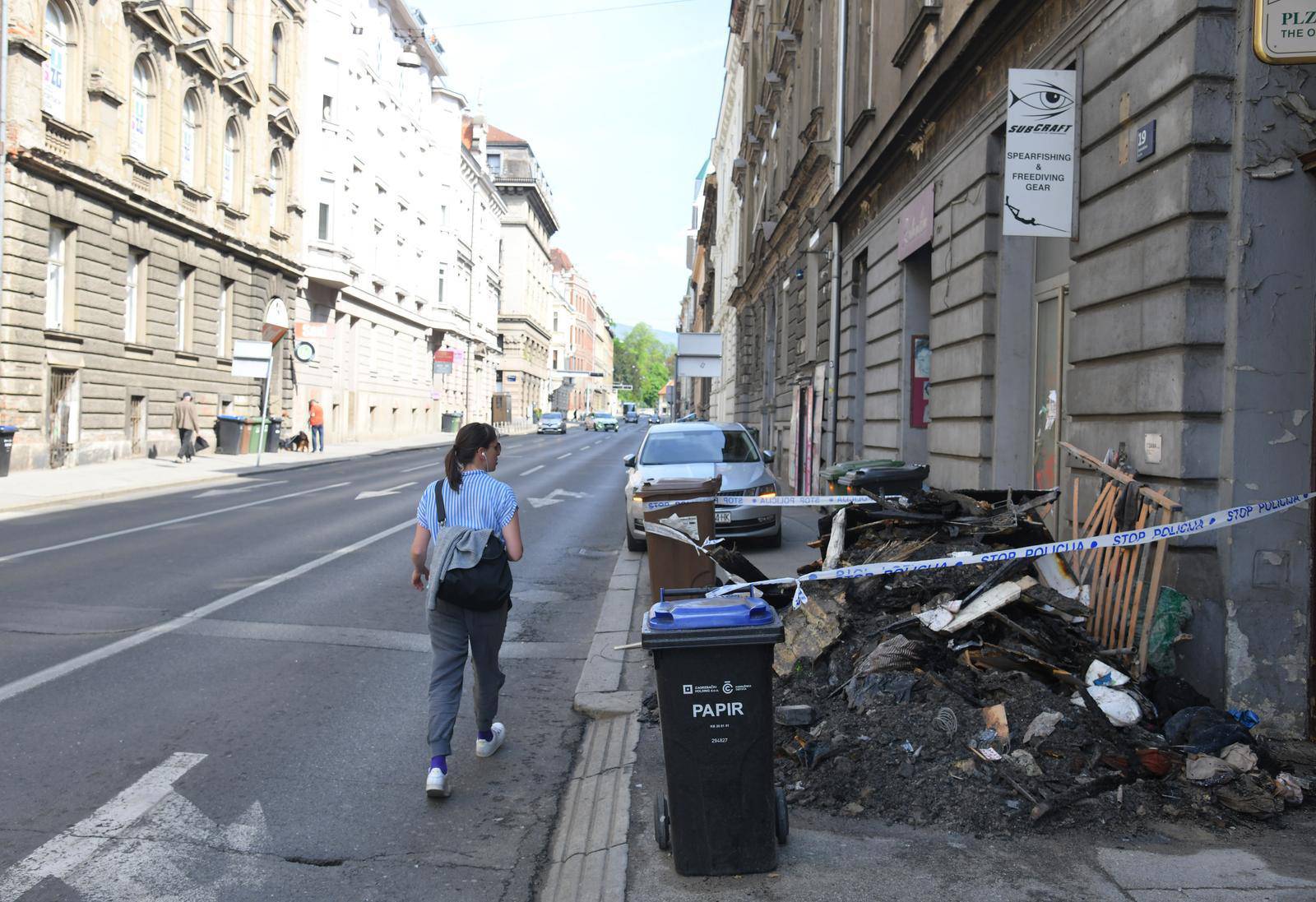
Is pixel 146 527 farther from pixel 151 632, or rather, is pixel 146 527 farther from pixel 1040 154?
pixel 1040 154

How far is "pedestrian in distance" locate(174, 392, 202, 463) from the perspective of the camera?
27.2m

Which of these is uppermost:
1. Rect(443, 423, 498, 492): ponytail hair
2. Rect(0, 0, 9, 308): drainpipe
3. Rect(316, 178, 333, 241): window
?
Rect(316, 178, 333, 241): window

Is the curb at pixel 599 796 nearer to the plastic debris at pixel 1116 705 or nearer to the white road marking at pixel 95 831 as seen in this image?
the white road marking at pixel 95 831

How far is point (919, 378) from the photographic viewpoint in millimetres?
13383

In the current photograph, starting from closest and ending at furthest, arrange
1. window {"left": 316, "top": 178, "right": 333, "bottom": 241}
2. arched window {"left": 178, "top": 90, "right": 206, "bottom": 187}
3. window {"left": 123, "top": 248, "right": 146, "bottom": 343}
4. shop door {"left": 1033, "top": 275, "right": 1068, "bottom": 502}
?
1. shop door {"left": 1033, "top": 275, "right": 1068, "bottom": 502}
2. window {"left": 123, "top": 248, "right": 146, "bottom": 343}
3. arched window {"left": 178, "top": 90, "right": 206, "bottom": 187}
4. window {"left": 316, "top": 178, "right": 333, "bottom": 241}

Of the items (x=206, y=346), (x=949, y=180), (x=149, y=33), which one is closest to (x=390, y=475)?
(x=206, y=346)

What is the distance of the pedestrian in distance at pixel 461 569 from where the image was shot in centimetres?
500

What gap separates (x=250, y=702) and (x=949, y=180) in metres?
8.41

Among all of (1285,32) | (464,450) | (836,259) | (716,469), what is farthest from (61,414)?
(1285,32)

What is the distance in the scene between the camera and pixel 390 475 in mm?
26594

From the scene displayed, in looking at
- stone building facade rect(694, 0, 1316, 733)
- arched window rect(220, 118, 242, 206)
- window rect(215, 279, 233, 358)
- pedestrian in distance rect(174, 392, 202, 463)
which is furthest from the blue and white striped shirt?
arched window rect(220, 118, 242, 206)

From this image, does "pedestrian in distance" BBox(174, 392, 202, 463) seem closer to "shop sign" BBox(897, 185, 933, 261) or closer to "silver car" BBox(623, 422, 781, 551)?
"silver car" BBox(623, 422, 781, 551)

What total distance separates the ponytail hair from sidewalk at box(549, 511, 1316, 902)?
5.31 ft

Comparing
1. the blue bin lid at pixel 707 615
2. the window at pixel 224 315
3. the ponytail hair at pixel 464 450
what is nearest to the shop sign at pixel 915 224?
the ponytail hair at pixel 464 450
